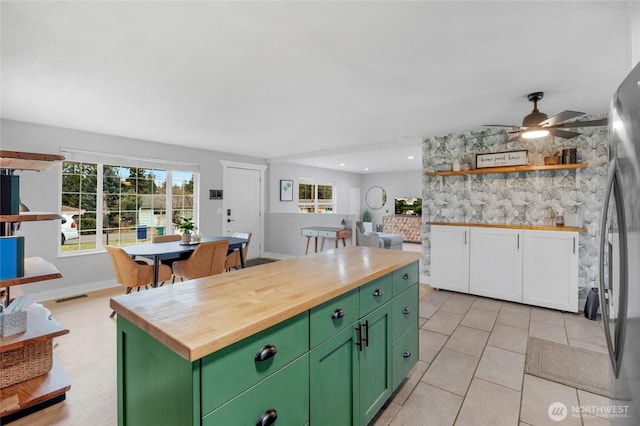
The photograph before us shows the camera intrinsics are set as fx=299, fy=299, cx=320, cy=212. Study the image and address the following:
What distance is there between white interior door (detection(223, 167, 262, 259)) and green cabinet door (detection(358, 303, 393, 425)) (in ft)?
16.7

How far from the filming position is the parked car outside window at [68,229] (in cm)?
427

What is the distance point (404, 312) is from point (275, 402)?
1199mm

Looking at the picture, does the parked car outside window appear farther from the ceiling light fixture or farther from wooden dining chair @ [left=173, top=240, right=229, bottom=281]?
the ceiling light fixture

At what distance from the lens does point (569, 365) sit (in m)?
2.41

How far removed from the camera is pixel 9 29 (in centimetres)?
183

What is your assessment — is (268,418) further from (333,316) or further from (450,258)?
(450,258)

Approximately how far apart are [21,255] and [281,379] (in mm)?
1658

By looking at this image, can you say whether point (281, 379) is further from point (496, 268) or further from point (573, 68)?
point (496, 268)

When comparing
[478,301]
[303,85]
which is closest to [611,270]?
[303,85]

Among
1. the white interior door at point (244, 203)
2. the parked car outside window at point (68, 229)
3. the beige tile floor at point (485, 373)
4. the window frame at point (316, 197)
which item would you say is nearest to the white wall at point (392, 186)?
the window frame at point (316, 197)

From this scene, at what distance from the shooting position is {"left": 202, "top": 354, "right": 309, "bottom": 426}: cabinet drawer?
0.92 meters

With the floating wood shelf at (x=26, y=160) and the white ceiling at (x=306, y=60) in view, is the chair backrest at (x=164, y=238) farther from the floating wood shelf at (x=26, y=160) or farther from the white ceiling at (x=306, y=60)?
the floating wood shelf at (x=26, y=160)

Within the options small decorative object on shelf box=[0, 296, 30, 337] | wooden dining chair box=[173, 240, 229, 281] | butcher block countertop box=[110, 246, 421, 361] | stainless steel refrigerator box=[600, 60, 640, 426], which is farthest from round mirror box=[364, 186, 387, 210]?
stainless steel refrigerator box=[600, 60, 640, 426]

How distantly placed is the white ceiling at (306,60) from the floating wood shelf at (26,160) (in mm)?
810
